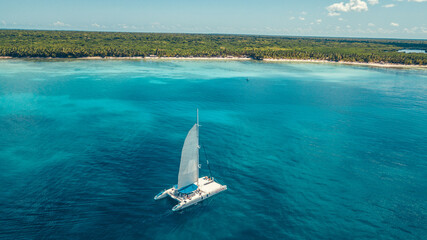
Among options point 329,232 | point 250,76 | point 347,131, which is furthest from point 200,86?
point 329,232

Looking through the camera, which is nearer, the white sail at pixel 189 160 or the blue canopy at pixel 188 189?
the white sail at pixel 189 160

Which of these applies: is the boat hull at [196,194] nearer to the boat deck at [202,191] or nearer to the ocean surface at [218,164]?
the boat deck at [202,191]

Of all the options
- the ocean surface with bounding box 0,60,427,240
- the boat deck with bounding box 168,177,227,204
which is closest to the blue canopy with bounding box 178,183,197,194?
the boat deck with bounding box 168,177,227,204

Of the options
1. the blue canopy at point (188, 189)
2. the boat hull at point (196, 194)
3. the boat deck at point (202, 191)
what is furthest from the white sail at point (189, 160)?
the boat deck at point (202, 191)

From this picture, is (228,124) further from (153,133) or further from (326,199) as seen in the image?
(326,199)

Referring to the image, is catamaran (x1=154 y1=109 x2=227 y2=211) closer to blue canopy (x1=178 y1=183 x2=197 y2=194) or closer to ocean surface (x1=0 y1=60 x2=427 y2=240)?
blue canopy (x1=178 y1=183 x2=197 y2=194)

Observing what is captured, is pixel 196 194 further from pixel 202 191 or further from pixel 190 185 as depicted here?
pixel 190 185

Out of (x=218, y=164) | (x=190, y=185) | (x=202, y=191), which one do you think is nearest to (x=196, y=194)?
(x=202, y=191)
